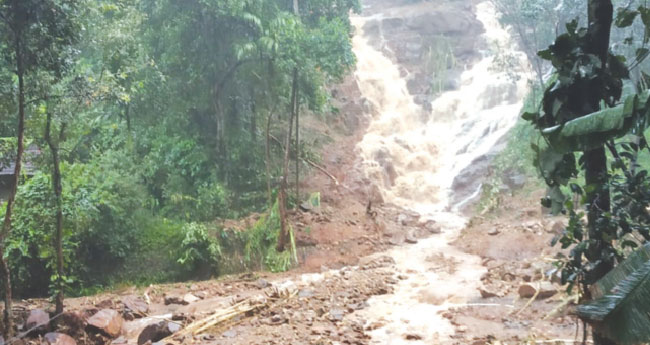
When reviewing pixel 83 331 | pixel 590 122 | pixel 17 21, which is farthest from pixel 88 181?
pixel 590 122

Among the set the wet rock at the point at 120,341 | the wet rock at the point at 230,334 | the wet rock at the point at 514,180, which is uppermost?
the wet rock at the point at 514,180

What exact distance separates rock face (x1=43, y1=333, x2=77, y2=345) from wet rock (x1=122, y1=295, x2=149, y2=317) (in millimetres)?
1463

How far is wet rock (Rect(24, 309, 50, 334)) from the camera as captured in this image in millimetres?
7652

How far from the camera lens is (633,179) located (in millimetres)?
3414

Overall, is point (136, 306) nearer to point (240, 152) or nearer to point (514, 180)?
point (240, 152)

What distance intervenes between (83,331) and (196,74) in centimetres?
889

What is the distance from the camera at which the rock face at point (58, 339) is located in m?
7.01

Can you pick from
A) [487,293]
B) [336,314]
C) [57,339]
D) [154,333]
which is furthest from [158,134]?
[487,293]

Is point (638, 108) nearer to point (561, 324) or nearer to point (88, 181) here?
point (561, 324)

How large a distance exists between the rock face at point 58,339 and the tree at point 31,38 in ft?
1.58

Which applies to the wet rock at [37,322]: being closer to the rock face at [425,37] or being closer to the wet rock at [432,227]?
the wet rock at [432,227]

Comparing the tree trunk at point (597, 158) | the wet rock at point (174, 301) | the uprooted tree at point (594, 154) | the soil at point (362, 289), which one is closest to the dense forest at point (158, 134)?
the soil at point (362, 289)

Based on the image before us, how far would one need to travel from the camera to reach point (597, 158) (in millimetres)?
3668

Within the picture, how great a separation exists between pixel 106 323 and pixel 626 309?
730cm
